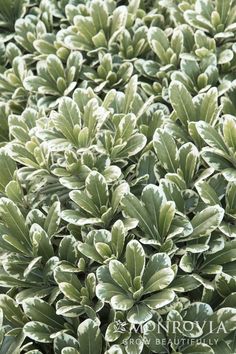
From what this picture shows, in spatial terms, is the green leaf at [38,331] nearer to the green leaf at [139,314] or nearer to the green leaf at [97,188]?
the green leaf at [139,314]

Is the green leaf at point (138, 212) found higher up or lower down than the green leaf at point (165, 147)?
lower down

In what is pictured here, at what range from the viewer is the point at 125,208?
140cm

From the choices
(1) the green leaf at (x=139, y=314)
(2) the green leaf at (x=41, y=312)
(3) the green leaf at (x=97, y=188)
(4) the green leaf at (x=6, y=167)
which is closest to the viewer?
(1) the green leaf at (x=139, y=314)

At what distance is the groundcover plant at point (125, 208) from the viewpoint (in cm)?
130

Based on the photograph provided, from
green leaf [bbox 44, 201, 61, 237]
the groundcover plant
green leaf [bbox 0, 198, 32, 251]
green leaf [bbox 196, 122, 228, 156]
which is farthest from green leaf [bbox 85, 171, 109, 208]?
green leaf [bbox 196, 122, 228, 156]

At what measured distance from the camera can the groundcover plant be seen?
4.25 feet

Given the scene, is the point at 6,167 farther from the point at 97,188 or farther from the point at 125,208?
the point at 125,208

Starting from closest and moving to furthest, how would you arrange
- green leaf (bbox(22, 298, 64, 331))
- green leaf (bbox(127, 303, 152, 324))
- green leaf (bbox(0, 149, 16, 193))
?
green leaf (bbox(127, 303, 152, 324)) → green leaf (bbox(22, 298, 64, 331)) → green leaf (bbox(0, 149, 16, 193))

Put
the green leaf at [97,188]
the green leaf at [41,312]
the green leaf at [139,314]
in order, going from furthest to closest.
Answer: the green leaf at [97,188]
the green leaf at [41,312]
the green leaf at [139,314]

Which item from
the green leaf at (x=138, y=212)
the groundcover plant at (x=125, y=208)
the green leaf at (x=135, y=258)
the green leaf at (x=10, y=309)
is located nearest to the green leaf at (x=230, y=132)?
the groundcover plant at (x=125, y=208)

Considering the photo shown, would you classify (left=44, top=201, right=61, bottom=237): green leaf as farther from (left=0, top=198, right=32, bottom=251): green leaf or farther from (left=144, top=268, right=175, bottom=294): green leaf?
(left=144, top=268, right=175, bottom=294): green leaf

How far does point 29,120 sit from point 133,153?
452 mm

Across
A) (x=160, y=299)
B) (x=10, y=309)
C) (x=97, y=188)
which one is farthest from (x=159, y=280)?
(x=10, y=309)

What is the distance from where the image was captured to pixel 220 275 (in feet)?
4.37
